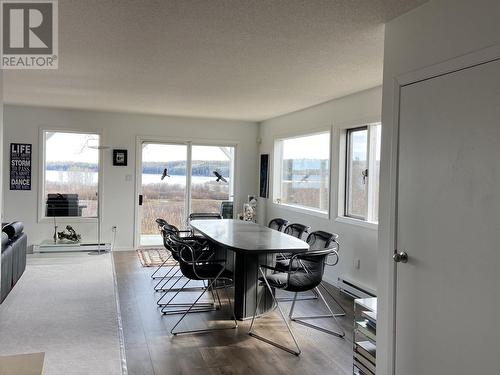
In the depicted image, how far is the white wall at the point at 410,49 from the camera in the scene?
210 centimetres

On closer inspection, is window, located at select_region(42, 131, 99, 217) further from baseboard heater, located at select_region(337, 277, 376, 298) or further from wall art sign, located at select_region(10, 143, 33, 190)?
baseboard heater, located at select_region(337, 277, 376, 298)

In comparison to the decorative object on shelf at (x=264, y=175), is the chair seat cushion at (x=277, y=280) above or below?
below

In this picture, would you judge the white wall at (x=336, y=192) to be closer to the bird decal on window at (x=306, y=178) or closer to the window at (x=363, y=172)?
the window at (x=363, y=172)

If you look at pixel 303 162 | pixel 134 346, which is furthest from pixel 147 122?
pixel 134 346

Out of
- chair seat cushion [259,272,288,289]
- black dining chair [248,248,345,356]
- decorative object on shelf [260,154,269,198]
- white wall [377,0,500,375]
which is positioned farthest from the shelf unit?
decorative object on shelf [260,154,269,198]

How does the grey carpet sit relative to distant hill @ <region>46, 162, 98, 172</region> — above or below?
below

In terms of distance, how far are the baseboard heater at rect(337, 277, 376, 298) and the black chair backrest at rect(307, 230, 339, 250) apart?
29.2 inches

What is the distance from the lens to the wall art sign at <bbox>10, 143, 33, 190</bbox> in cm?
714

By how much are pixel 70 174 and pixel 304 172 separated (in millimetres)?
4026

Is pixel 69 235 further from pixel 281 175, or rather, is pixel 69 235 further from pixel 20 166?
pixel 281 175

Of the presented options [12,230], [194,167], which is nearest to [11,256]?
[12,230]

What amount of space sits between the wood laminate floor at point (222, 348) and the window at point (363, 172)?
1.36 metres

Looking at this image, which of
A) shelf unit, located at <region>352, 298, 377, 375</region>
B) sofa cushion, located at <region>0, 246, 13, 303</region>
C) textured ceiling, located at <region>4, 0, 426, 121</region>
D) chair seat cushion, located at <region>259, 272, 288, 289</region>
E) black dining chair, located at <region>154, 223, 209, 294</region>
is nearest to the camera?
textured ceiling, located at <region>4, 0, 426, 121</region>

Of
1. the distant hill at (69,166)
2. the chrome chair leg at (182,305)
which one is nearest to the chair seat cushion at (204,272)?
the chrome chair leg at (182,305)
